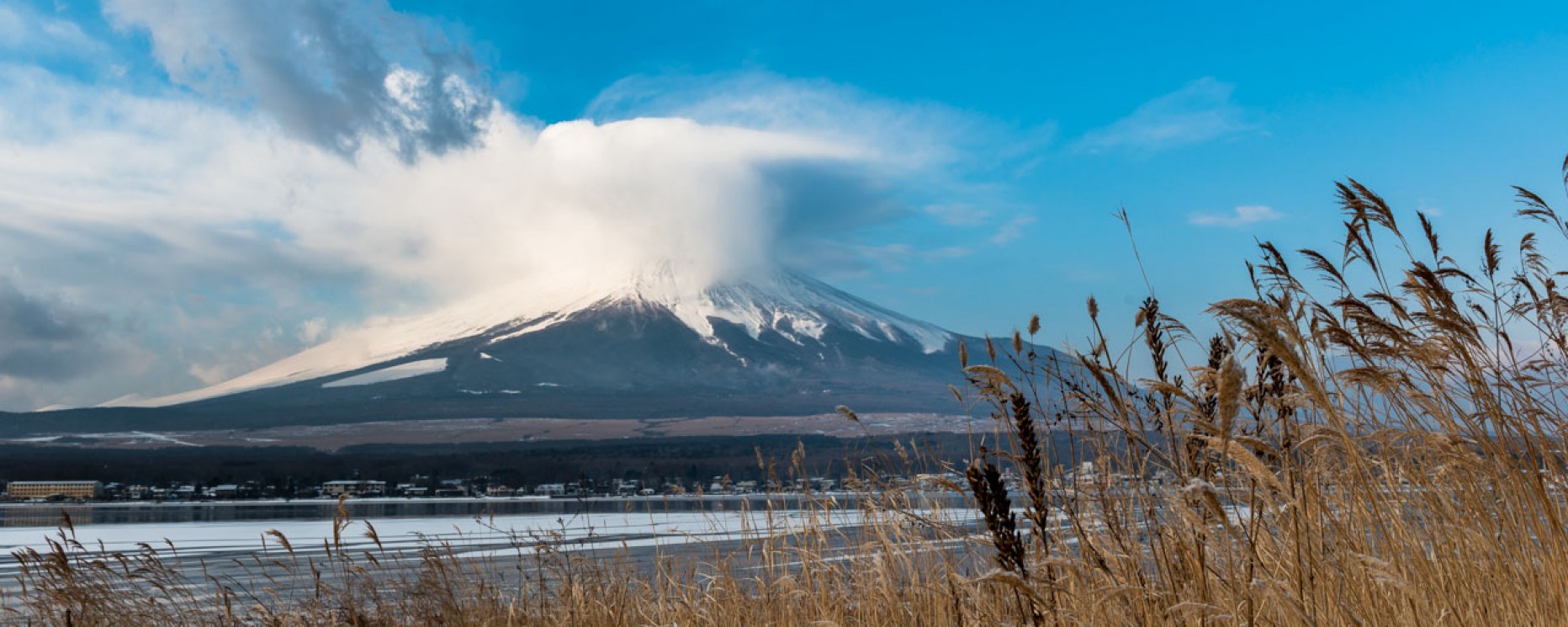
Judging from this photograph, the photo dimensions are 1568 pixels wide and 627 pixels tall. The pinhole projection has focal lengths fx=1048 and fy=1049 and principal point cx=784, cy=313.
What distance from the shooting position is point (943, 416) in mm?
151500

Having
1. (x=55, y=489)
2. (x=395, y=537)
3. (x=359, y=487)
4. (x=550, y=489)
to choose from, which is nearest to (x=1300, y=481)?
(x=395, y=537)

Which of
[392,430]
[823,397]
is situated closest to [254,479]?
[392,430]

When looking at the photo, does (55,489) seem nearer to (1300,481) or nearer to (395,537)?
(395,537)

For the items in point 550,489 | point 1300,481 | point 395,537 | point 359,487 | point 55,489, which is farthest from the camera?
point 55,489

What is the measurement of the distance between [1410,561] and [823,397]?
170 metres

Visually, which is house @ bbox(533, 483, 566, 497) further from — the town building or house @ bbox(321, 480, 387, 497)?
the town building

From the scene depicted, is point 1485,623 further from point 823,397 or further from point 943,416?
point 823,397

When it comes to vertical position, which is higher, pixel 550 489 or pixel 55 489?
pixel 55 489

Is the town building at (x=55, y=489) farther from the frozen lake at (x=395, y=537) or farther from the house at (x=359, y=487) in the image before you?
the frozen lake at (x=395, y=537)

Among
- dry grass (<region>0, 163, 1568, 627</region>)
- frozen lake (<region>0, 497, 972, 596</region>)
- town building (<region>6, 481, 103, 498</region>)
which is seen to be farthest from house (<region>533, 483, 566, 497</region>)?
dry grass (<region>0, 163, 1568, 627</region>)

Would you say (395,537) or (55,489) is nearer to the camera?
(395,537)

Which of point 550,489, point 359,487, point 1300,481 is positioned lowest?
point 550,489

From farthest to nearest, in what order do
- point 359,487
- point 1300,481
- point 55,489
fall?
point 55,489, point 359,487, point 1300,481

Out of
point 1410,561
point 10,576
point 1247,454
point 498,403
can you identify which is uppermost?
point 498,403
